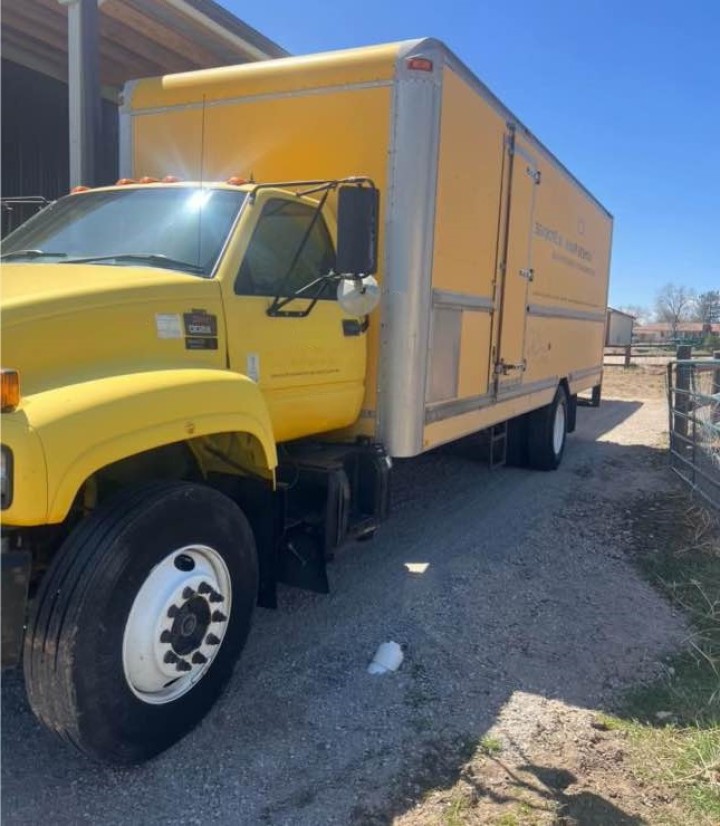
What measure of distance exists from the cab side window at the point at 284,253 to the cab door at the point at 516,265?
2.39 metres

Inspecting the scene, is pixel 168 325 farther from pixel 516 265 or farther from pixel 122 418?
pixel 516 265

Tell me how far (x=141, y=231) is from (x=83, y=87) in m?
3.97

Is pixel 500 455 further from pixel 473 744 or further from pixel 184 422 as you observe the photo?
pixel 184 422

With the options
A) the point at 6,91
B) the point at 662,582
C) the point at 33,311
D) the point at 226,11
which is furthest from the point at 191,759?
the point at 6,91

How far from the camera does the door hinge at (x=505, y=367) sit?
6.56m

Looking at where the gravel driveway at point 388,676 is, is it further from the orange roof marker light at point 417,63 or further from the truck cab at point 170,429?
the orange roof marker light at point 417,63

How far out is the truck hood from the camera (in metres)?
2.91

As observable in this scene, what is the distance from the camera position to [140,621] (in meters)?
2.95

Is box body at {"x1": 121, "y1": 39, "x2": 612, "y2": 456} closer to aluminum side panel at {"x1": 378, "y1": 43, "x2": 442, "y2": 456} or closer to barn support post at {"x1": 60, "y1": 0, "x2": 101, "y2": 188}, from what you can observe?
aluminum side panel at {"x1": 378, "y1": 43, "x2": 442, "y2": 456}

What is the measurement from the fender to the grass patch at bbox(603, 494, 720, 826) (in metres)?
2.19

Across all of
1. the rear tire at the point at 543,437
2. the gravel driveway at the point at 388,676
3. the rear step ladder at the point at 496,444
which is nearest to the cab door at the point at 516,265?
the rear step ladder at the point at 496,444

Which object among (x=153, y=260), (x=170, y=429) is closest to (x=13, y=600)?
(x=170, y=429)

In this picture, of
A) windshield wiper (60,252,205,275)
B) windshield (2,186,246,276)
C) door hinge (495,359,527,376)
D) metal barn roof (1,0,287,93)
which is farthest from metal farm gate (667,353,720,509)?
metal barn roof (1,0,287,93)

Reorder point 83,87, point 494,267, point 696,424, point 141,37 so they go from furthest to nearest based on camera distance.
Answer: point 141,37, point 696,424, point 83,87, point 494,267
